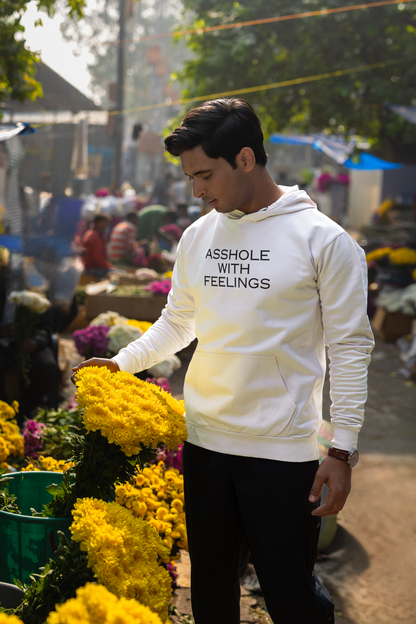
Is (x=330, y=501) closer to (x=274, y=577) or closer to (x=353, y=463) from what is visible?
(x=353, y=463)

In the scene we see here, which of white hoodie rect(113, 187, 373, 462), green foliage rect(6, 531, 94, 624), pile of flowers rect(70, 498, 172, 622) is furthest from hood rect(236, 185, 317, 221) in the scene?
green foliage rect(6, 531, 94, 624)

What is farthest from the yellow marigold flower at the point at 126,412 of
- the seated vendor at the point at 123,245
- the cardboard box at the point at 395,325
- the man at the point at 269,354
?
the seated vendor at the point at 123,245

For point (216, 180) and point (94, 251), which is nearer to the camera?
point (216, 180)

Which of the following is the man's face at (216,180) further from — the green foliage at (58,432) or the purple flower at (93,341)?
the purple flower at (93,341)

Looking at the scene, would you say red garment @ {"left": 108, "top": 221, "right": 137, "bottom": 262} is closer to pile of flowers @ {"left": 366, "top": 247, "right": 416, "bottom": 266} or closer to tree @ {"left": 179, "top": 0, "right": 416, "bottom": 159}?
tree @ {"left": 179, "top": 0, "right": 416, "bottom": 159}

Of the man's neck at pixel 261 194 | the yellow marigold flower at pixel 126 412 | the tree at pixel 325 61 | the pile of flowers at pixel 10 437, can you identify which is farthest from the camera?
the tree at pixel 325 61

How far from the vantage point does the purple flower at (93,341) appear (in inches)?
185

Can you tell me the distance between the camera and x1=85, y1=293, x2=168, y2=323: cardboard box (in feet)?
21.9

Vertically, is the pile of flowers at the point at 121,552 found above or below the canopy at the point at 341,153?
below

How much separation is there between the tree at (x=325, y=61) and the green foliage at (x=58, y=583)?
9.01m

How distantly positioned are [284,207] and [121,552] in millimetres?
1074

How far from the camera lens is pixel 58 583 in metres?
1.45

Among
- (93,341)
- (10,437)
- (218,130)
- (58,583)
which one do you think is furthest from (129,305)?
(58,583)

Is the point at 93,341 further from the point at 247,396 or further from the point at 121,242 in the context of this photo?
the point at 121,242
